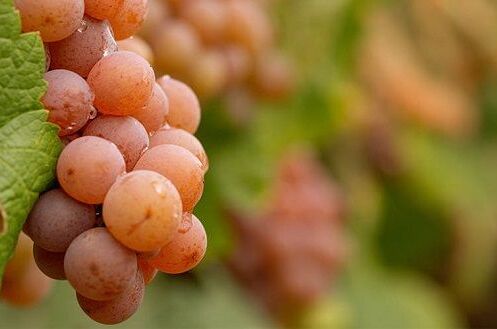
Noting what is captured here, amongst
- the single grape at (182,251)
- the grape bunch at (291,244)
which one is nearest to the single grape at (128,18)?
the single grape at (182,251)

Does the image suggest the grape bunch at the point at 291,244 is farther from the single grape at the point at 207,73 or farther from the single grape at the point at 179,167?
the single grape at the point at 179,167

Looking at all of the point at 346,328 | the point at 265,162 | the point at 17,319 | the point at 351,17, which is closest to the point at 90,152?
the point at 17,319

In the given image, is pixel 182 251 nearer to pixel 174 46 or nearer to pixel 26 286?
pixel 26 286

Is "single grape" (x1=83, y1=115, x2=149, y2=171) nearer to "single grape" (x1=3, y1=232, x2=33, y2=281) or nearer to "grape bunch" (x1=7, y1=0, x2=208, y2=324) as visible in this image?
"grape bunch" (x1=7, y1=0, x2=208, y2=324)

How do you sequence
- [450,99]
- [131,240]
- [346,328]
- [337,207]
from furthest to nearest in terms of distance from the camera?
[450,99]
[346,328]
[337,207]
[131,240]

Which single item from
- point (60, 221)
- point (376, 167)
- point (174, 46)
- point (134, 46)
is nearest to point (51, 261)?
point (60, 221)

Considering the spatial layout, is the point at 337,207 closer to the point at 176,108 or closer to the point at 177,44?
the point at 177,44

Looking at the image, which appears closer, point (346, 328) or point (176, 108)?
point (176, 108)
